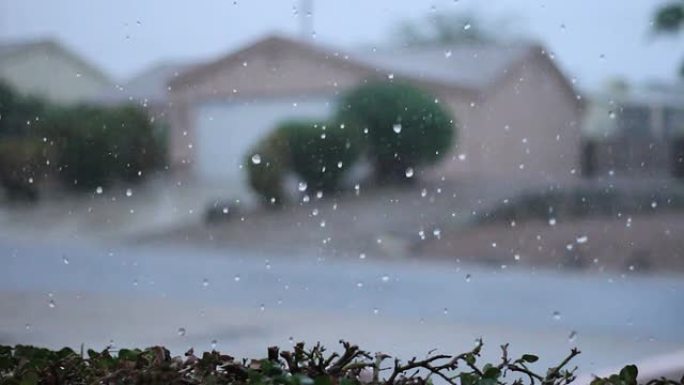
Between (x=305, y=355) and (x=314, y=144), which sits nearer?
(x=305, y=355)

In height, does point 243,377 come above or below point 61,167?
below

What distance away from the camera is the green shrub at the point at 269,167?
21.3 ft

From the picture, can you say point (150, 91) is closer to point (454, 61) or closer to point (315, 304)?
point (315, 304)

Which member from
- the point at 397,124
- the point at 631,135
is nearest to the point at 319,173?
the point at 397,124

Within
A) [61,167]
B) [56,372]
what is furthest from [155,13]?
[56,372]

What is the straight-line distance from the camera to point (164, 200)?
7039 millimetres

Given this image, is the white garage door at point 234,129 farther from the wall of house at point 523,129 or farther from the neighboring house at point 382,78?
the wall of house at point 523,129

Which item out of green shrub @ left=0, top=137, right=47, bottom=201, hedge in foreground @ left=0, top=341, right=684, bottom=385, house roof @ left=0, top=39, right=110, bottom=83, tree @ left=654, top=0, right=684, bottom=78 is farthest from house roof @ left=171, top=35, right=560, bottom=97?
hedge in foreground @ left=0, top=341, right=684, bottom=385

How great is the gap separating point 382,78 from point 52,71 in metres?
1.81

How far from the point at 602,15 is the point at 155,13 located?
352cm

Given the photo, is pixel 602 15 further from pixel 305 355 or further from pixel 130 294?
pixel 305 355

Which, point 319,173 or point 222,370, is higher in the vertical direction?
point 319,173

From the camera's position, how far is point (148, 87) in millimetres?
6484

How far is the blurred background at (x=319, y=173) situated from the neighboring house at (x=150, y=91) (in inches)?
0.8
